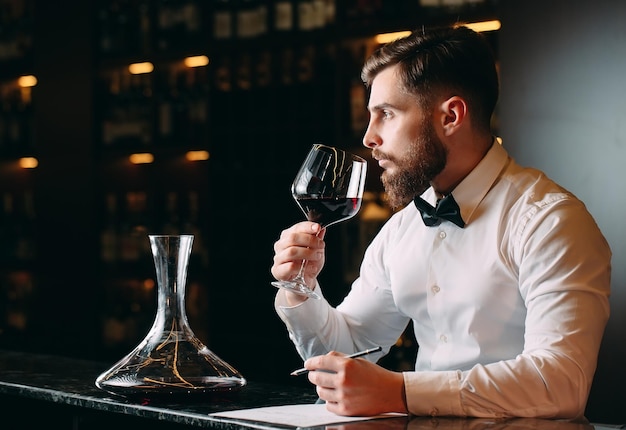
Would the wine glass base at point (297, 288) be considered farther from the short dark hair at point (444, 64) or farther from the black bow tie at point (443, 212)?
the short dark hair at point (444, 64)

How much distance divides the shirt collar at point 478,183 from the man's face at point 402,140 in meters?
0.06

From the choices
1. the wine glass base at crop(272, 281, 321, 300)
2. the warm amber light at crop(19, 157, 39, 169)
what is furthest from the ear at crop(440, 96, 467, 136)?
the warm amber light at crop(19, 157, 39, 169)

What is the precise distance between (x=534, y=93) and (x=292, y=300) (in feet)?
4.69

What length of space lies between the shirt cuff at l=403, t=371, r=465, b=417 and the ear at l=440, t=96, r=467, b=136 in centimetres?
65

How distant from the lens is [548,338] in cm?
147

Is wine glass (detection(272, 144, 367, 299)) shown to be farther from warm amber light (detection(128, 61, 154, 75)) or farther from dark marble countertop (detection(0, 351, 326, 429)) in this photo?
warm amber light (detection(128, 61, 154, 75))

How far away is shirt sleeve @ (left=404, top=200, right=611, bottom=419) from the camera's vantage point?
138cm

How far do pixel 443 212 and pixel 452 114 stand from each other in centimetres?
21

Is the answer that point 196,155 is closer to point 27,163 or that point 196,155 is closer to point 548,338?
point 27,163

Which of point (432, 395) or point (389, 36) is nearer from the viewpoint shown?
point (432, 395)

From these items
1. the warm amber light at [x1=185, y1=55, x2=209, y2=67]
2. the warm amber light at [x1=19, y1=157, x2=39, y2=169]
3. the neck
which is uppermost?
the warm amber light at [x1=185, y1=55, x2=209, y2=67]

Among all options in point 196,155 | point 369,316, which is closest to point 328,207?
point 369,316

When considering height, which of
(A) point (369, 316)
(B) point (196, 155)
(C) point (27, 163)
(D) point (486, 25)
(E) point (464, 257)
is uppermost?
(D) point (486, 25)

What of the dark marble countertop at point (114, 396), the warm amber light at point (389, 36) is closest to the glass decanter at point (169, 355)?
the dark marble countertop at point (114, 396)
